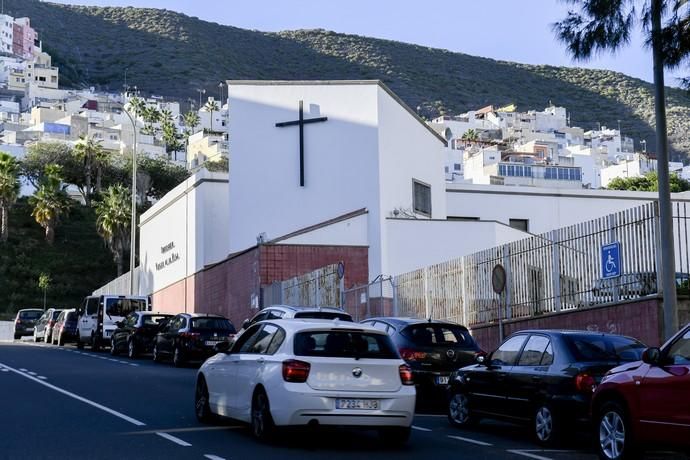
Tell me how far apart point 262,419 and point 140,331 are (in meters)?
22.6

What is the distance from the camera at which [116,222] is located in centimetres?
8300

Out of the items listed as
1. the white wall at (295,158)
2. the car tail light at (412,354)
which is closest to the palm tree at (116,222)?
the white wall at (295,158)

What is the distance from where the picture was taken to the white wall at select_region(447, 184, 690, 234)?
2056 inches

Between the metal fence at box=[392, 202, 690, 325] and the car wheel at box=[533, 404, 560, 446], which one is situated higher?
the metal fence at box=[392, 202, 690, 325]

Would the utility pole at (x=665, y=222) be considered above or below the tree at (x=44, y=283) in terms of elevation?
below

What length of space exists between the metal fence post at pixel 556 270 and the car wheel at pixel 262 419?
35.0ft

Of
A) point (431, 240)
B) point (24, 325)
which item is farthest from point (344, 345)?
point (24, 325)

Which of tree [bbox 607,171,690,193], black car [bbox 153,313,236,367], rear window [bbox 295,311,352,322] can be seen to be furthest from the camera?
tree [bbox 607,171,690,193]

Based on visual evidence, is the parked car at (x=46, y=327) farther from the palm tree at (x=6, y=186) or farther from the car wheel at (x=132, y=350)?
the palm tree at (x=6, y=186)

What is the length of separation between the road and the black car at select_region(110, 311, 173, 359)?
14.2 m

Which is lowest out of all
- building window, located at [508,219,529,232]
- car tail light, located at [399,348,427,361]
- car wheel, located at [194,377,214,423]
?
car wheel, located at [194,377,214,423]

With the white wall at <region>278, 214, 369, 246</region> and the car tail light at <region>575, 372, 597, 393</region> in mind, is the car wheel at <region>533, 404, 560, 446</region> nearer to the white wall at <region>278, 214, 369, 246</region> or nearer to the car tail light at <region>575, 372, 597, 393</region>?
the car tail light at <region>575, 372, 597, 393</region>

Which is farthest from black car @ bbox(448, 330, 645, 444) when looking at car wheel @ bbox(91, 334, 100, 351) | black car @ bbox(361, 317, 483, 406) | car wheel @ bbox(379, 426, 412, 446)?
car wheel @ bbox(91, 334, 100, 351)

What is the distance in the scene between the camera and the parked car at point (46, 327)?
5044 centimetres
